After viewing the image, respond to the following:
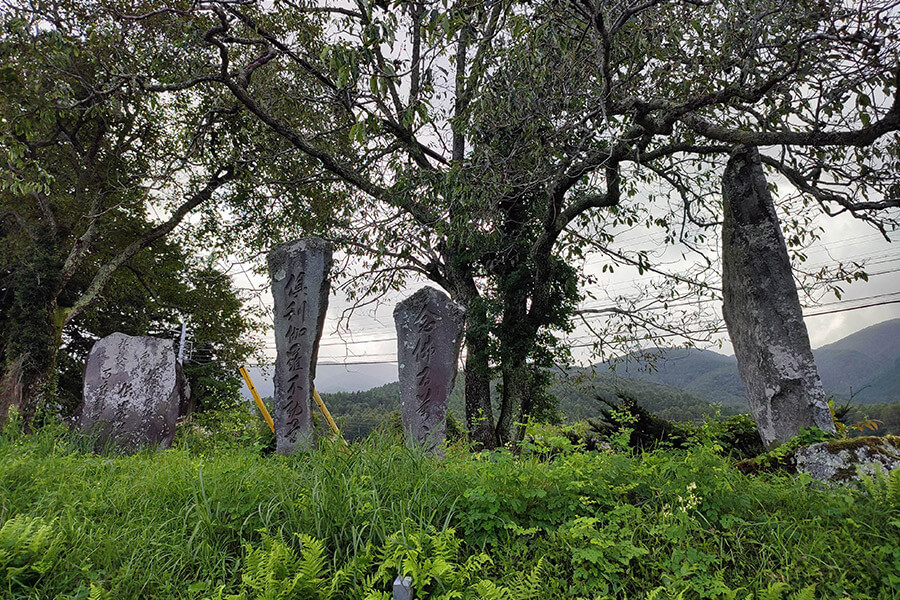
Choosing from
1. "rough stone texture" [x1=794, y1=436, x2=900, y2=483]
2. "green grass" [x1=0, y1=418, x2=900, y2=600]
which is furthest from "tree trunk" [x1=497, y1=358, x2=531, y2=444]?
"green grass" [x1=0, y1=418, x2=900, y2=600]

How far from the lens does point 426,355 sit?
584 cm

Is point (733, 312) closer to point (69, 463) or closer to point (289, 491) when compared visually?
point (289, 491)

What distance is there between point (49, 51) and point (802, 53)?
10023 mm

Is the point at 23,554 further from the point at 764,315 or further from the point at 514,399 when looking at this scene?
the point at 514,399

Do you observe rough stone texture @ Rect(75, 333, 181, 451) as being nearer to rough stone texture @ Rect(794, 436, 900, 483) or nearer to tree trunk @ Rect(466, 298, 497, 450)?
tree trunk @ Rect(466, 298, 497, 450)

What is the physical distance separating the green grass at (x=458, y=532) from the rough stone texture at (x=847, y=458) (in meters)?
0.46

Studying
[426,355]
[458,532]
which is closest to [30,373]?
[426,355]

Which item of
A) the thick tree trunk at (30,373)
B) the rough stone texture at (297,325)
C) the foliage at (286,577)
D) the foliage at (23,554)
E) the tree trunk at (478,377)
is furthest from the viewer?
the thick tree trunk at (30,373)

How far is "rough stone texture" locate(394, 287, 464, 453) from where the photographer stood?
18.8ft

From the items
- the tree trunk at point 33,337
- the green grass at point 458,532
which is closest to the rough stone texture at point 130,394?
the tree trunk at point 33,337

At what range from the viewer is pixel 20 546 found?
2.48 m

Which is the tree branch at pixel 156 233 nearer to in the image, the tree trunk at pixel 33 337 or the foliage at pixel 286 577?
the tree trunk at pixel 33 337

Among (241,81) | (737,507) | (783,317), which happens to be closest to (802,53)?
(783,317)

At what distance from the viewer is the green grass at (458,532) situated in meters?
2.41
